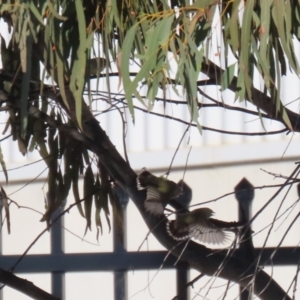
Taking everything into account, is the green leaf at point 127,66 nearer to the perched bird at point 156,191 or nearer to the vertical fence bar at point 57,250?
the perched bird at point 156,191

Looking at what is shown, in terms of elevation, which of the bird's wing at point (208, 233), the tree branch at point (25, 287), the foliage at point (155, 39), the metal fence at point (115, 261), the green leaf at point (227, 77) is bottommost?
the metal fence at point (115, 261)

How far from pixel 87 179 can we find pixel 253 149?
0.68m

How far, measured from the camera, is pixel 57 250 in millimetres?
3432

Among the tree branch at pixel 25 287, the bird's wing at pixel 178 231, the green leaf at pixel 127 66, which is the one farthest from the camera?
the tree branch at pixel 25 287

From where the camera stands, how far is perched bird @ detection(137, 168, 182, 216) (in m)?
2.13

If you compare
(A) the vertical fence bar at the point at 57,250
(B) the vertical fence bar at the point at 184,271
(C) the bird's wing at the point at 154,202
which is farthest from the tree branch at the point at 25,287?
(A) the vertical fence bar at the point at 57,250

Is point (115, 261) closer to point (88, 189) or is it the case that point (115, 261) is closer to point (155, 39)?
point (88, 189)

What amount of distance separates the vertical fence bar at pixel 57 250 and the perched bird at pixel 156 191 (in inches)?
51.1

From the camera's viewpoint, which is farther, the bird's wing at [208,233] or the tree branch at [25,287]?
the tree branch at [25,287]

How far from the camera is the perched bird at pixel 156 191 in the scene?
83.8 inches

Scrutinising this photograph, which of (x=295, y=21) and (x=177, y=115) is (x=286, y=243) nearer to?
(x=177, y=115)

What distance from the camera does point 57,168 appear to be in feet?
8.84

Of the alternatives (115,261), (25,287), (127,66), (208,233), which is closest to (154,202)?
(208,233)

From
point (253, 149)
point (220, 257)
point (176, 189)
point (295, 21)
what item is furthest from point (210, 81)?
point (253, 149)
